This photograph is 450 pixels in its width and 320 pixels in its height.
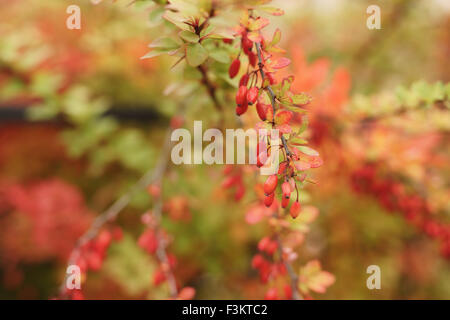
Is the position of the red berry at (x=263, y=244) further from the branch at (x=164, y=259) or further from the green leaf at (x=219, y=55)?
the green leaf at (x=219, y=55)

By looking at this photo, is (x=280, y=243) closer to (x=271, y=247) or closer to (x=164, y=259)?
(x=271, y=247)

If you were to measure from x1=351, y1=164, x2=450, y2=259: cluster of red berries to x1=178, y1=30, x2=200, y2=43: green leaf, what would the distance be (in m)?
0.67

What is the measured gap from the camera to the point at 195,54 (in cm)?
50

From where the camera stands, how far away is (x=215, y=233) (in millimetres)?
1390

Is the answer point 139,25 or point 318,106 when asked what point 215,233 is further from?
point 139,25

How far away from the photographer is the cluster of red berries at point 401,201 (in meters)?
0.88

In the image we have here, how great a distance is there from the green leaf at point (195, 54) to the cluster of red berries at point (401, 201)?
0.65 m

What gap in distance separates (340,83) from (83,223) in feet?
3.64

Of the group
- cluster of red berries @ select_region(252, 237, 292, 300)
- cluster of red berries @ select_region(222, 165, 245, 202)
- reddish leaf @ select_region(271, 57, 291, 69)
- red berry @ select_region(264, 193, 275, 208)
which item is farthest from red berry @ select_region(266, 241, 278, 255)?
reddish leaf @ select_region(271, 57, 291, 69)

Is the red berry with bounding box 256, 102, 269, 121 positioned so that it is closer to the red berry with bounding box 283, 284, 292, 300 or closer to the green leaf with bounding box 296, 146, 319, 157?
the green leaf with bounding box 296, 146, 319, 157

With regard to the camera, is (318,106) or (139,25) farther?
(139,25)

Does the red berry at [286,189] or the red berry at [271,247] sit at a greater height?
the red berry at [286,189]

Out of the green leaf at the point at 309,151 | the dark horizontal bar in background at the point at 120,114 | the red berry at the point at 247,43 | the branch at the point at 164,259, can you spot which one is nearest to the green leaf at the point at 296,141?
the green leaf at the point at 309,151
